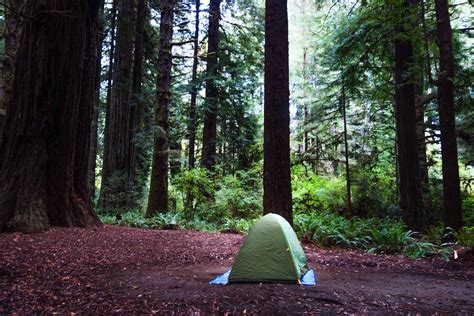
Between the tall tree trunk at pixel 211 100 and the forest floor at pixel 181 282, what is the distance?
9.17 m

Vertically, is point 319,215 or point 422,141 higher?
point 422,141

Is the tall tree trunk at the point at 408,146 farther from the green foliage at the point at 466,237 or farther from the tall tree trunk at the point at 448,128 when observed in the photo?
the green foliage at the point at 466,237

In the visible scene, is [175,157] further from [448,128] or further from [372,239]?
[448,128]

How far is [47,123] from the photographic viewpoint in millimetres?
6793

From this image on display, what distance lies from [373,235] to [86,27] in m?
7.96

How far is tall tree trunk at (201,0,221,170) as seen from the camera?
15812 millimetres

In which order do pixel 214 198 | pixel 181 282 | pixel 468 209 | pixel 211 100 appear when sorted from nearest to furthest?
pixel 181 282
pixel 214 198
pixel 468 209
pixel 211 100

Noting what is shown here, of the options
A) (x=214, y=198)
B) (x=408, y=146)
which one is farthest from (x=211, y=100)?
(x=408, y=146)

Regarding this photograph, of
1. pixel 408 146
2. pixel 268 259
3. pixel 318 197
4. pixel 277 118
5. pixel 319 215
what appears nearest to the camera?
pixel 268 259

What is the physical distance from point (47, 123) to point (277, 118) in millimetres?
4490

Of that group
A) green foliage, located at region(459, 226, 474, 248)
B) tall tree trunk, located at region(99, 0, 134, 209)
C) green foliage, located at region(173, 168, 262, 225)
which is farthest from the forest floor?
tall tree trunk, located at region(99, 0, 134, 209)

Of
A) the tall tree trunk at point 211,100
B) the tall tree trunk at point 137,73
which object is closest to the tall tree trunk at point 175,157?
the tall tree trunk at point 211,100

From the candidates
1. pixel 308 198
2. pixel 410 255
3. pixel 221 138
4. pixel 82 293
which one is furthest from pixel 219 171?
pixel 82 293

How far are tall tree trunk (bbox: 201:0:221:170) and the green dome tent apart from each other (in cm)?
1077
